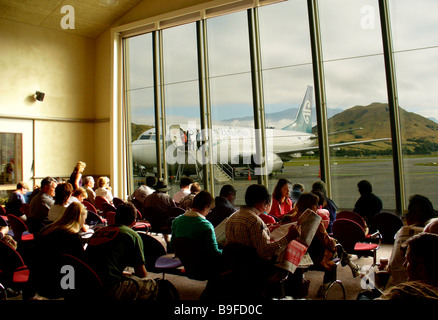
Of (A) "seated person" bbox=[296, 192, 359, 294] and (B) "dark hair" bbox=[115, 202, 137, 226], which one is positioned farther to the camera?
(A) "seated person" bbox=[296, 192, 359, 294]

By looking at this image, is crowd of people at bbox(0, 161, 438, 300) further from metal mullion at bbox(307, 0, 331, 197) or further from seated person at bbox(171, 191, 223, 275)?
metal mullion at bbox(307, 0, 331, 197)

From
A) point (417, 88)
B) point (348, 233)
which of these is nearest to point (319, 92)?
point (417, 88)

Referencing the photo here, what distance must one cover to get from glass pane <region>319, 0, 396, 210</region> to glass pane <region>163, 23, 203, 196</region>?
329 centimetres

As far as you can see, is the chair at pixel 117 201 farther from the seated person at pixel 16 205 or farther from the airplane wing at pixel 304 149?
the airplane wing at pixel 304 149

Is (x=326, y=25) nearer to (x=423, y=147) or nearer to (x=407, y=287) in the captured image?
(x=423, y=147)

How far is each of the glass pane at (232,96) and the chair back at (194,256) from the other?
5.12m

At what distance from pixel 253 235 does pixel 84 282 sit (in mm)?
1099

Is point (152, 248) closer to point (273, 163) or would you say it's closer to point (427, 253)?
point (427, 253)

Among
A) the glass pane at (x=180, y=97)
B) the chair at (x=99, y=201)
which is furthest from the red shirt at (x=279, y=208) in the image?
the glass pane at (x=180, y=97)

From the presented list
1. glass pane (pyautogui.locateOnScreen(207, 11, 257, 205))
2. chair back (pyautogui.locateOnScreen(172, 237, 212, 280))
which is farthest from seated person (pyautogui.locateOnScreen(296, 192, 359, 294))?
glass pane (pyautogui.locateOnScreen(207, 11, 257, 205))

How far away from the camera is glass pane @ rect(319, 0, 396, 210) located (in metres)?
6.25

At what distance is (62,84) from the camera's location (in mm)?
9961

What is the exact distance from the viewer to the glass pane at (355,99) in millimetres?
6254
